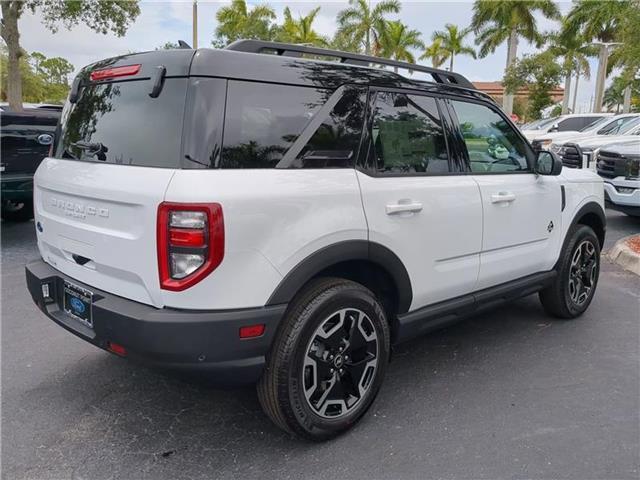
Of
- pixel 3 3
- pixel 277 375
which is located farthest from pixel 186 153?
pixel 3 3

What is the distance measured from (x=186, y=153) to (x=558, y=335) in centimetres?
337

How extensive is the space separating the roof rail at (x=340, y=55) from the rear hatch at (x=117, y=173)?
0.42 metres

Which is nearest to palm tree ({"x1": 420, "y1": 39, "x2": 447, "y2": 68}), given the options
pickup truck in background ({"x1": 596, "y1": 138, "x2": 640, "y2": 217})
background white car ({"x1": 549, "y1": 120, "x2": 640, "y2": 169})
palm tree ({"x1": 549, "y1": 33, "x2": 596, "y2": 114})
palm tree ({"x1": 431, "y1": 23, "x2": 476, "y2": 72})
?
palm tree ({"x1": 431, "y1": 23, "x2": 476, "y2": 72})

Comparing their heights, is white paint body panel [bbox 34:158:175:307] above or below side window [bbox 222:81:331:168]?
below

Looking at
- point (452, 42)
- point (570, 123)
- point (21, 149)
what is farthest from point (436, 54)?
point (21, 149)

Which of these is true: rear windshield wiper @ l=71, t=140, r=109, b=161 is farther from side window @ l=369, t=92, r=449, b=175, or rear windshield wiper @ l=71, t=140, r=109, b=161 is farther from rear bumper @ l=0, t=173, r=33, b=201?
rear bumper @ l=0, t=173, r=33, b=201

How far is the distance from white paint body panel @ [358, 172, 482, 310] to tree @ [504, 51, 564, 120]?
29.6m

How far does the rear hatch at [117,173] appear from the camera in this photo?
2.38 metres

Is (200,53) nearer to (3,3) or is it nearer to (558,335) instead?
(558,335)

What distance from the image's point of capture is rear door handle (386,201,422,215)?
2.90m

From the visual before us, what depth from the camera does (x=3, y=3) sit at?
13539mm

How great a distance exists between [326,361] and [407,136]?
1422 millimetres

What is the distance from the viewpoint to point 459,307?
344 cm

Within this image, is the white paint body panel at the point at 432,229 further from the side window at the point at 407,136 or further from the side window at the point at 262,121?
the side window at the point at 262,121
